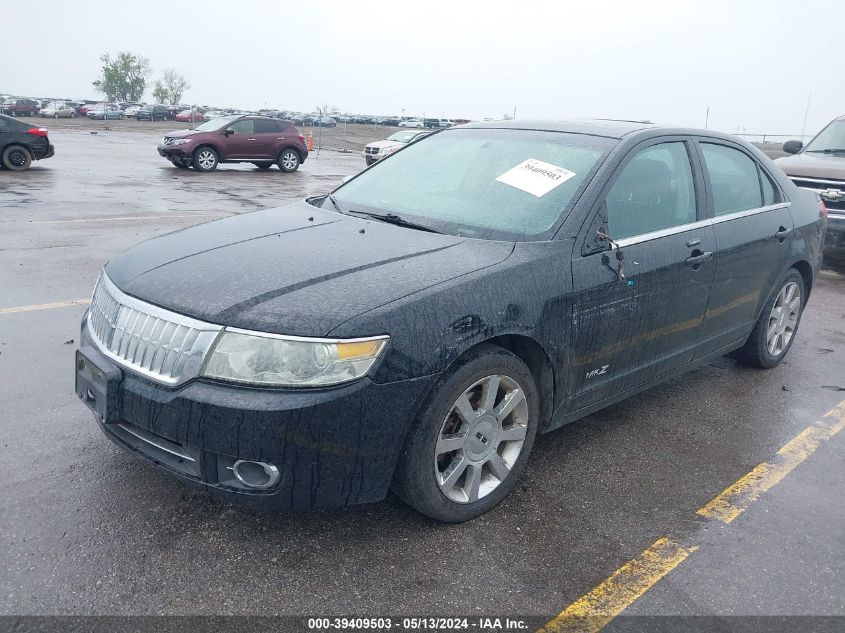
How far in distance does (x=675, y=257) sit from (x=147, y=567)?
286cm

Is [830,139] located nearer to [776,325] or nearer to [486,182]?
[776,325]

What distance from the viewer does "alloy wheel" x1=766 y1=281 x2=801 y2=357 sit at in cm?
509

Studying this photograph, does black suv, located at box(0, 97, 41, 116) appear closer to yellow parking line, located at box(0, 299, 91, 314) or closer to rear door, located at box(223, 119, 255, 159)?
rear door, located at box(223, 119, 255, 159)

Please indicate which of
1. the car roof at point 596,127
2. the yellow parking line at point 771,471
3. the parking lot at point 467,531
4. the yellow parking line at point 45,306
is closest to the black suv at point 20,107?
the yellow parking line at point 45,306

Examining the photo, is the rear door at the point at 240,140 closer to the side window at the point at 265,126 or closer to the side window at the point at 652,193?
the side window at the point at 265,126

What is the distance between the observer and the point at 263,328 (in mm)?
2590

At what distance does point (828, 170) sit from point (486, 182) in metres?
7.34

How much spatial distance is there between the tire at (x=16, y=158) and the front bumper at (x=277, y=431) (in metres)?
16.5

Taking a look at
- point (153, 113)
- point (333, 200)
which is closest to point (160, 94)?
point (153, 113)

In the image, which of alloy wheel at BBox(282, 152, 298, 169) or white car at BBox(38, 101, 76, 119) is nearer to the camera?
Result: alloy wheel at BBox(282, 152, 298, 169)

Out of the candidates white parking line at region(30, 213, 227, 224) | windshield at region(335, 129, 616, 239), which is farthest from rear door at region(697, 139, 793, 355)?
white parking line at region(30, 213, 227, 224)

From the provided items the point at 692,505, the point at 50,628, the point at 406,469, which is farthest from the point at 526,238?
the point at 50,628

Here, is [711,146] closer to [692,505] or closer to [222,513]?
[692,505]

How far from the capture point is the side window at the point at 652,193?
143 inches
